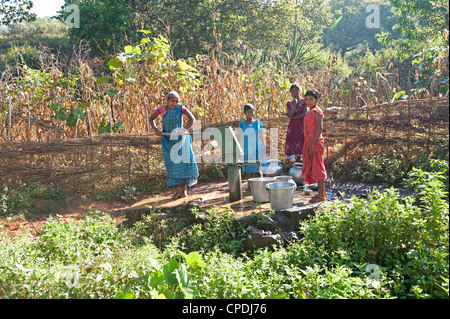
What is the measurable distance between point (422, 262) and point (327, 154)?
3.39 meters

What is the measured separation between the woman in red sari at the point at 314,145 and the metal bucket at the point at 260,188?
1.52 feet

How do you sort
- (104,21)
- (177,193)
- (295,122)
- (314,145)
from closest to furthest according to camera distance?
(314,145) → (177,193) → (295,122) → (104,21)

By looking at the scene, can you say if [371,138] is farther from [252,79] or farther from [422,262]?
[422,262]

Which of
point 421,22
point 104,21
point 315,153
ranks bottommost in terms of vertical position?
point 315,153

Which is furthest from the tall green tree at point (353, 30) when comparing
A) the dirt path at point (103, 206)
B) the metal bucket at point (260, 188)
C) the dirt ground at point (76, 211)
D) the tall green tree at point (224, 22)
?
the metal bucket at point (260, 188)

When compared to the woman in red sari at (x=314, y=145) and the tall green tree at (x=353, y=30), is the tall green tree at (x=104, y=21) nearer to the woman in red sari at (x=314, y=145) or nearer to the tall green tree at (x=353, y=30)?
the woman in red sari at (x=314, y=145)

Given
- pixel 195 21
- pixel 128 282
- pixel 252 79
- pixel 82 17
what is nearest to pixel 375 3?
pixel 195 21

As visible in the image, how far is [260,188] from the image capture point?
13.6 ft

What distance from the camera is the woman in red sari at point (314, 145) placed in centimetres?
402

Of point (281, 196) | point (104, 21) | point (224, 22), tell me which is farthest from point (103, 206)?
point (224, 22)

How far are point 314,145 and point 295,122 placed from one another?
122cm

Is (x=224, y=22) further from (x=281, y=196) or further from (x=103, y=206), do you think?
(x=281, y=196)

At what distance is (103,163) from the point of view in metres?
5.44

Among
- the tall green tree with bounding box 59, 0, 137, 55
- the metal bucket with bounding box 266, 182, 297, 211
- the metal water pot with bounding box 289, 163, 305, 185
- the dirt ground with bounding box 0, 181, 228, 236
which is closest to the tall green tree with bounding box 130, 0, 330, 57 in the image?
the tall green tree with bounding box 59, 0, 137, 55
